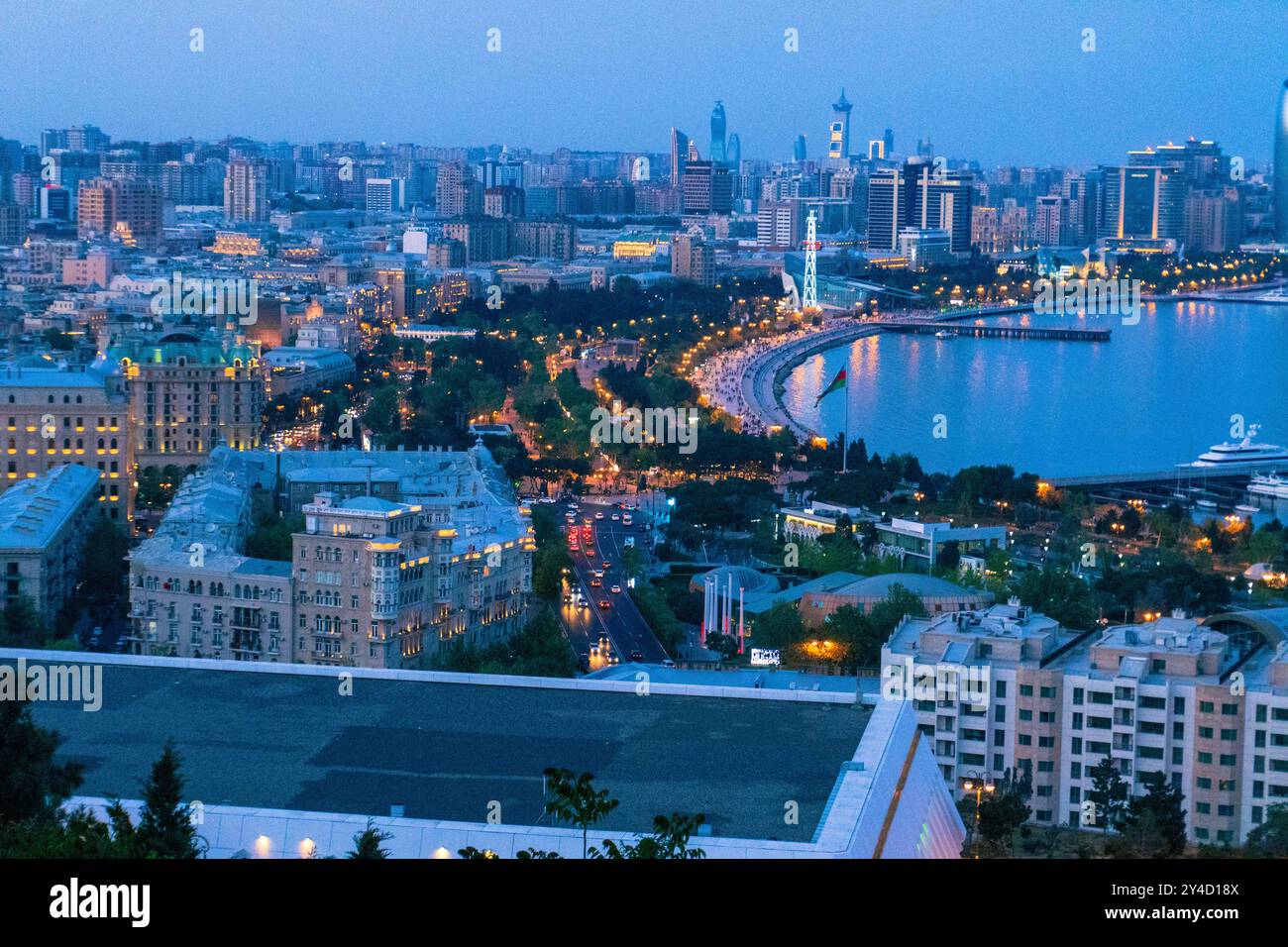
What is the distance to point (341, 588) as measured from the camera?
601 centimetres

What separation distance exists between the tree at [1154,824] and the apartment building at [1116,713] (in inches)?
6.2

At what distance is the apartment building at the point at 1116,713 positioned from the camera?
481 centimetres

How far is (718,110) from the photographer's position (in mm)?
37812

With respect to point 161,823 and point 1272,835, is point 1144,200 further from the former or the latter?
point 161,823

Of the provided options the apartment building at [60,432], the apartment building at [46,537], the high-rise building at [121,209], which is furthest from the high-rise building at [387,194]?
the apartment building at [46,537]

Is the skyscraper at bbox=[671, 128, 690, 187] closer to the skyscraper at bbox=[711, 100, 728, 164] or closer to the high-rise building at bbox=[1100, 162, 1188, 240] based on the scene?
the skyscraper at bbox=[711, 100, 728, 164]

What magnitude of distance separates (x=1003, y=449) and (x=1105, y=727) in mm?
8877

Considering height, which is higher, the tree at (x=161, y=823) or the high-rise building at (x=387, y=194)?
the high-rise building at (x=387, y=194)

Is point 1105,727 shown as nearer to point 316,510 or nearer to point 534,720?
point 534,720

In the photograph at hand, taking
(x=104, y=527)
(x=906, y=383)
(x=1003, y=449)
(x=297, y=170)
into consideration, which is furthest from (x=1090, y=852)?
Answer: (x=297, y=170)

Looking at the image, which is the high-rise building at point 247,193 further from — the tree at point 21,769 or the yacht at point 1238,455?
the tree at point 21,769

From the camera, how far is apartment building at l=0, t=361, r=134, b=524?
29.6ft

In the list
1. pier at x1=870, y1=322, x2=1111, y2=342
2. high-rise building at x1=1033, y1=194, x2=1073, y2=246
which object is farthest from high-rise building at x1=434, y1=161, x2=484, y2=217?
pier at x1=870, y1=322, x2=1111, y2=342

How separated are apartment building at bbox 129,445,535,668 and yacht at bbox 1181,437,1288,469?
272 inches
